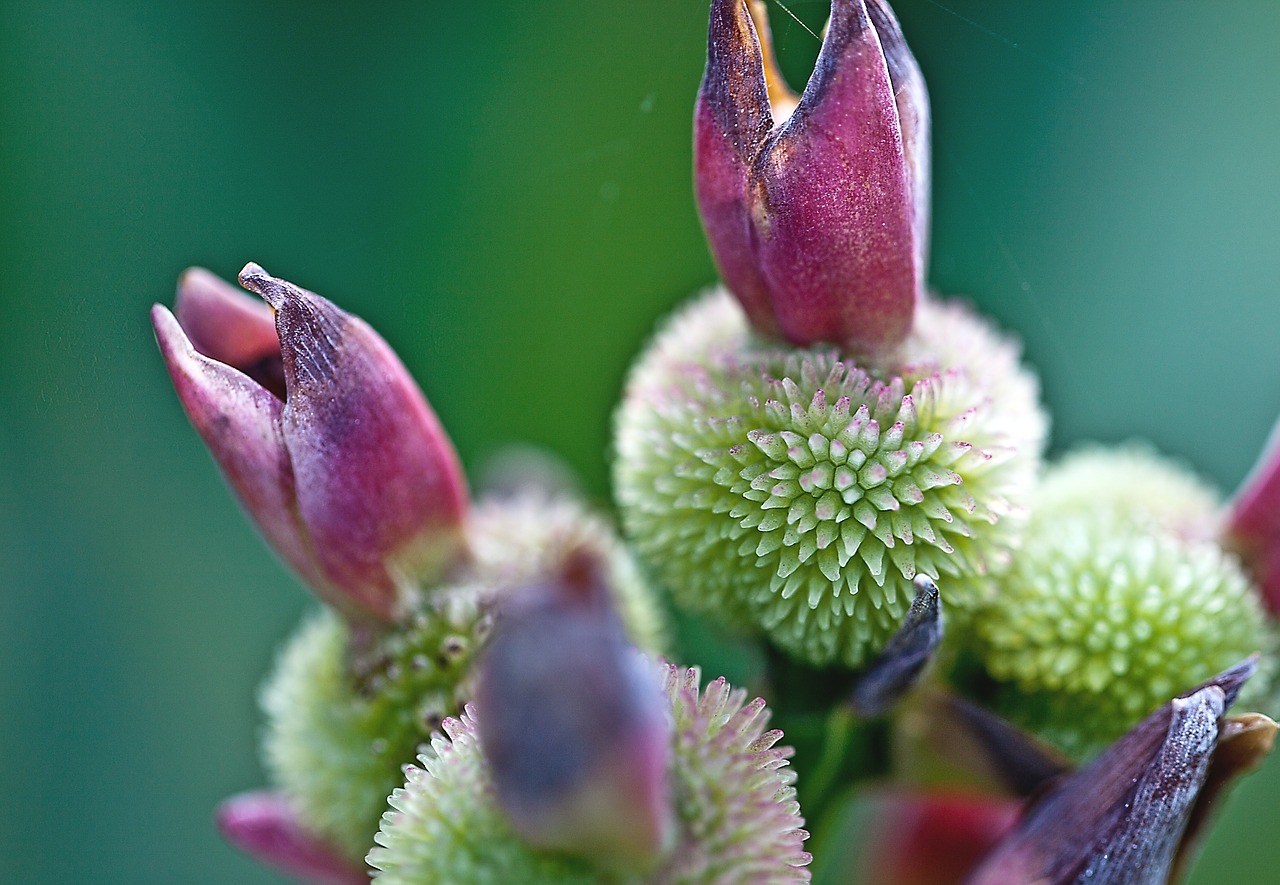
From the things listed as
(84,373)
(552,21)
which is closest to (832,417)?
(84,373)

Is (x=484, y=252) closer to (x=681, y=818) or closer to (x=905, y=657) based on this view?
(x=905, y=657)

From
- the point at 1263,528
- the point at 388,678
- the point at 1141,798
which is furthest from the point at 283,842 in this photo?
the point at 1263,528

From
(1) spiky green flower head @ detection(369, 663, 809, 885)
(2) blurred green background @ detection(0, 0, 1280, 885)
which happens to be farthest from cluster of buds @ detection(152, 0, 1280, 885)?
(2) blurred green background @ detection(0, 0, 1280, 885)

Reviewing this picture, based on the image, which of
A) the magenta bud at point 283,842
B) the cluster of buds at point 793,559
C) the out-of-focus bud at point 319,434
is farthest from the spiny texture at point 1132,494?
the magenta bud at point 283,842

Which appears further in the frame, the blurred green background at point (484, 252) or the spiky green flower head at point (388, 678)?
the blurred green background at point (484, 252)

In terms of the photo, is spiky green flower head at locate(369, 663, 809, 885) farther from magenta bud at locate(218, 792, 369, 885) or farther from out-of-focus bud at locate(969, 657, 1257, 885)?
magenta bud at locate(218, 792, 369, 885)

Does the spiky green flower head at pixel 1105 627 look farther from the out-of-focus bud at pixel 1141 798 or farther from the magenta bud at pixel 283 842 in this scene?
the magenta bud at pixel 283 842
